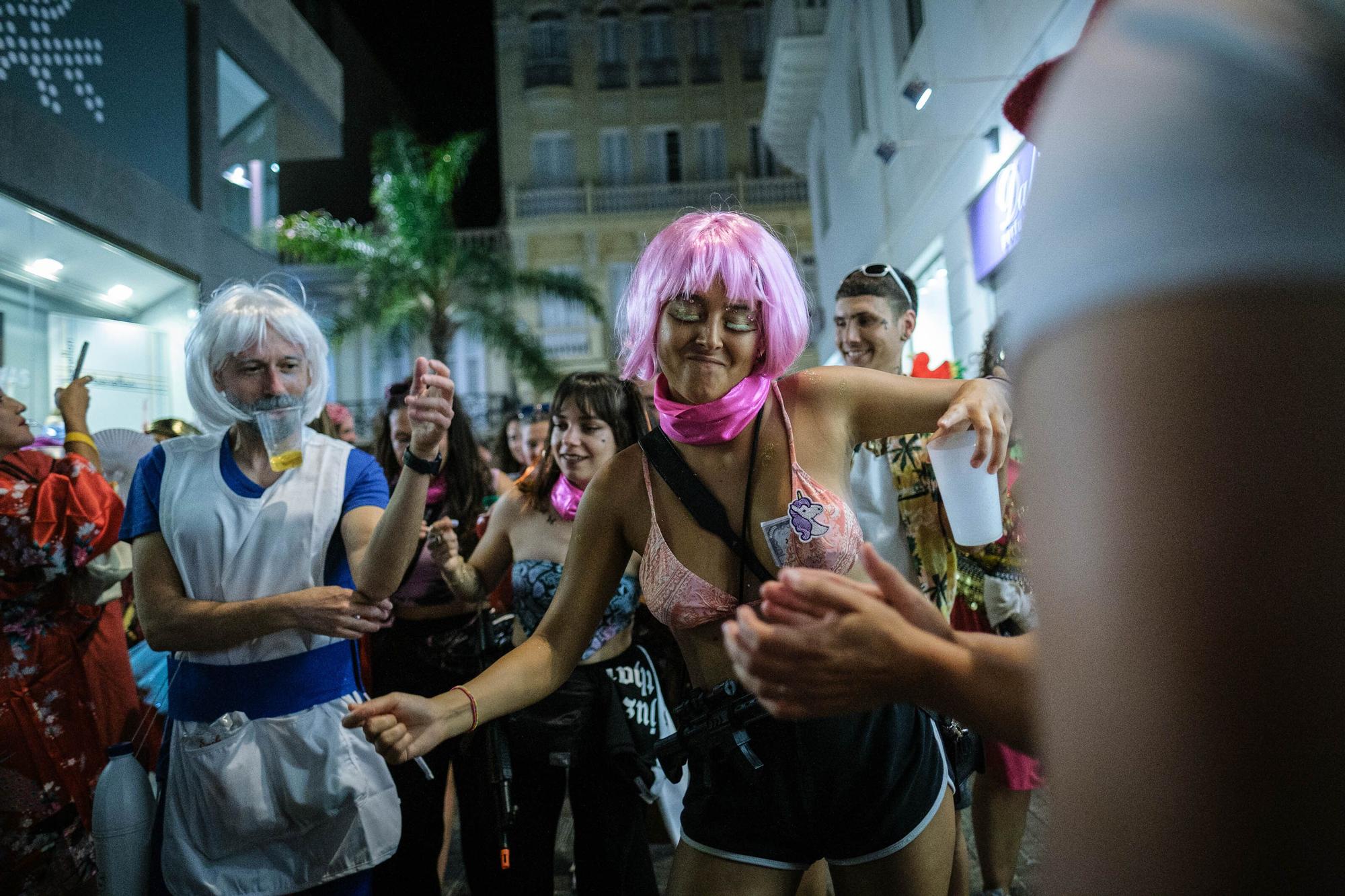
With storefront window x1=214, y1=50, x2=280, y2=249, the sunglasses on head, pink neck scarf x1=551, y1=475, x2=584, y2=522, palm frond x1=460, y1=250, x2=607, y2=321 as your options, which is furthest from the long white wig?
palm frond x1=460, y1=250, x2=607, y2=321

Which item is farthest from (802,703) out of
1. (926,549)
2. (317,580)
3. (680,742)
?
(926,549)

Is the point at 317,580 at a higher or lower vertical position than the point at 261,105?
lower

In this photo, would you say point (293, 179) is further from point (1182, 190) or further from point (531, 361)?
point (1182, 190)

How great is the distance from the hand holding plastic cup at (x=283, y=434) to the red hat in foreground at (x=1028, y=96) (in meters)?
1.96

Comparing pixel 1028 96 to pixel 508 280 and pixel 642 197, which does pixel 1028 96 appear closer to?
pixel 508 280

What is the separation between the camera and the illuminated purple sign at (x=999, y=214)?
6973 mm

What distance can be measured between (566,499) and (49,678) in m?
1.99

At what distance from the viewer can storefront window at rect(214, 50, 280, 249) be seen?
10.4 m

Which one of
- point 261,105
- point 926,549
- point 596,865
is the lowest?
point 596,865

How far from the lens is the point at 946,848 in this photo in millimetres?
2027

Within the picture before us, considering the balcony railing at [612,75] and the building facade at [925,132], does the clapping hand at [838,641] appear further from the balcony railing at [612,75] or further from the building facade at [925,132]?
the balcony railing at [612,75]

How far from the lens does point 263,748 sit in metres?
2.34

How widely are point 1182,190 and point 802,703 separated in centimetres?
A: 63

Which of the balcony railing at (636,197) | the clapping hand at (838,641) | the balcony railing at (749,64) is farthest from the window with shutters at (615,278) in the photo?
the clapping hand at (838,641)
